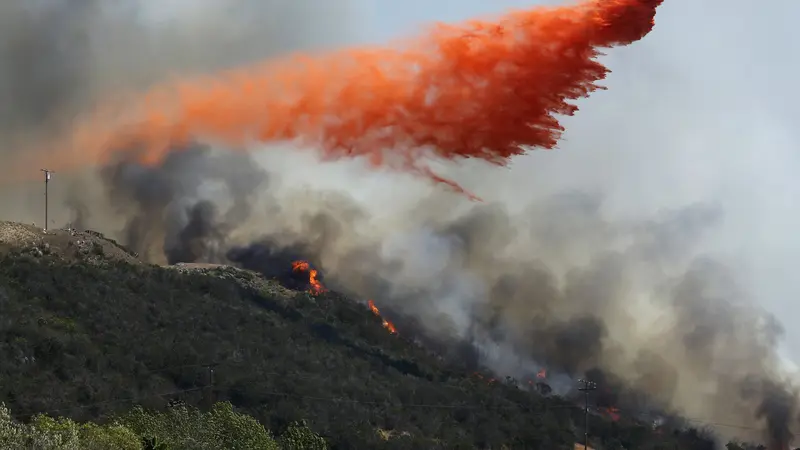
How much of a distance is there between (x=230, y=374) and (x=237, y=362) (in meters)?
4.35

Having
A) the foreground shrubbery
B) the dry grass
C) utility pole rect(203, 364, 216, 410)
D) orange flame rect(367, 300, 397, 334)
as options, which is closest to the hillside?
utility pole rect(203, 364, 216, 410)

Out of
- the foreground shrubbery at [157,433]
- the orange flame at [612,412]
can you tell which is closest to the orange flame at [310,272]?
the orange flame at [612,412]

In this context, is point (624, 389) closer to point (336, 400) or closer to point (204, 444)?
point (336, 400)

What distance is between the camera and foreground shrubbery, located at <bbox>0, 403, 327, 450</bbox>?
222 ft

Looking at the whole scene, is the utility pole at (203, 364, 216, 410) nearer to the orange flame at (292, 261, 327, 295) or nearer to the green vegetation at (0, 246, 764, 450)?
the green vegetation at (0, 246, 764, 450)

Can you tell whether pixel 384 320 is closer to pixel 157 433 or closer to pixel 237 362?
pixel 237 362

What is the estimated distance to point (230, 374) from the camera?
110062mm

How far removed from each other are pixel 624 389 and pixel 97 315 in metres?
69.3

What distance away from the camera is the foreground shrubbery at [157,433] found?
67625mm

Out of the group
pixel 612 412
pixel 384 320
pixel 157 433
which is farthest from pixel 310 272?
pixel 157 433

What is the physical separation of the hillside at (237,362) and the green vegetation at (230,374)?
21 centimetres

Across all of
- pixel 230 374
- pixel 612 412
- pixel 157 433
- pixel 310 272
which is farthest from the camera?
pixel 310 272

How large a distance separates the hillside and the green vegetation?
0.21 m

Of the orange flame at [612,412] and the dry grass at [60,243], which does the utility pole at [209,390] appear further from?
the orange flame at [612,412]
